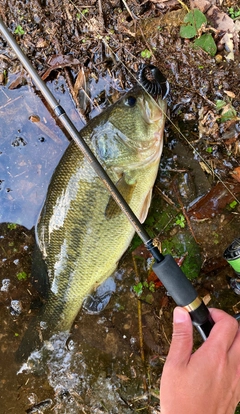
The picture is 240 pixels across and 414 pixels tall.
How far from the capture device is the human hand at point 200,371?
215cm

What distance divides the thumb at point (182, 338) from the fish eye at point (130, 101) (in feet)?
5.42

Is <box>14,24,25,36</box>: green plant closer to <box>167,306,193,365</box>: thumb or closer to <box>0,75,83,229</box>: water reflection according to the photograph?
<box>0,75,83,229</box>: water reflection

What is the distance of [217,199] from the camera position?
3.43 metres

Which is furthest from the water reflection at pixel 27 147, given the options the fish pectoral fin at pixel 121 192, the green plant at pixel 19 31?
the fish pectoral fin at pixel 121 192

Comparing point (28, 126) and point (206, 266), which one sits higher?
point (28, 126)

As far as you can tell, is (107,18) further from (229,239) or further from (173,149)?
(229,239)

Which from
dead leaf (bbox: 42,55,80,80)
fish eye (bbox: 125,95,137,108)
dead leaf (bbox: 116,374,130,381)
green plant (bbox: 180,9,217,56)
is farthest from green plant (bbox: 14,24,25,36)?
dead leaf (bbox: 116,374,130,381)

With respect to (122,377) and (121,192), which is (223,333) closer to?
(121,192)

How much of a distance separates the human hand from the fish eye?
165cm

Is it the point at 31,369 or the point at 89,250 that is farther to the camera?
the point at 31,369

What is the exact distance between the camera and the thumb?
86.3 inches

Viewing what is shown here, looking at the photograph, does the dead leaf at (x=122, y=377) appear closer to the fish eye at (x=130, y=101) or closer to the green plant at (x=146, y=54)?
the fish eye at (x=130, y=101)

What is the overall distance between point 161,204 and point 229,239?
0.72 metres

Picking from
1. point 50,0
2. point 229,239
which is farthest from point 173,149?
point 50,0
